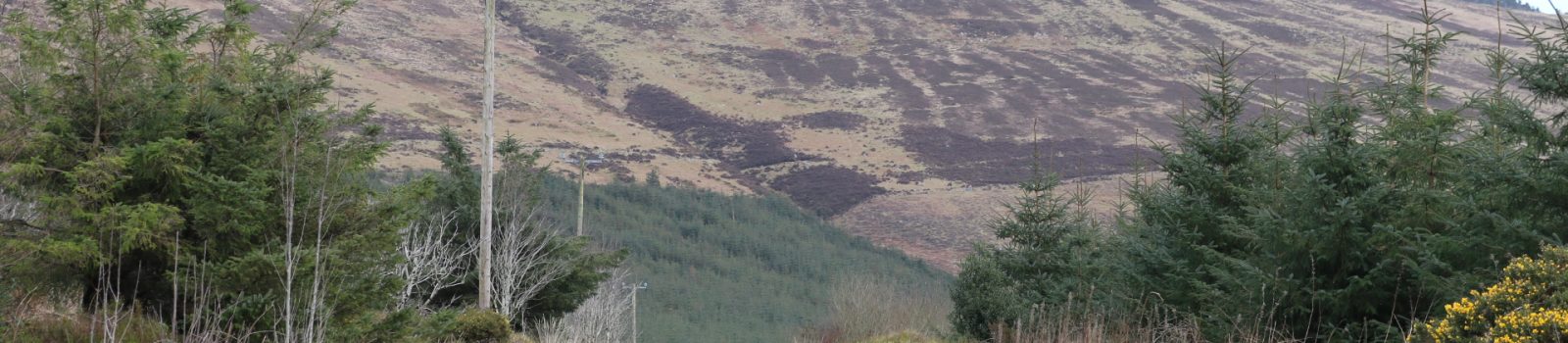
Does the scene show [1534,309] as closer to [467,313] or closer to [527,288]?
[467,313]

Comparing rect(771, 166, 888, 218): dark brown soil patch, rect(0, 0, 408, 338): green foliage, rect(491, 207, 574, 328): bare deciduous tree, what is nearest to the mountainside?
rect(771, 166, 888, 218): dark brown soil patch

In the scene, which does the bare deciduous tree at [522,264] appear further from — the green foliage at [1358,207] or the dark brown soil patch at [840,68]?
the dark brown soil patch at [840,68]

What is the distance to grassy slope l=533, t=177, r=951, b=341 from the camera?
58562 millimetres

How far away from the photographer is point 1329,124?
1056 centimetres

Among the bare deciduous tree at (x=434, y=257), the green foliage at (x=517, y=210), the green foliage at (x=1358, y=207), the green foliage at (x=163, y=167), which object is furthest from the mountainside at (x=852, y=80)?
the green foliage at (x=163, y=167)

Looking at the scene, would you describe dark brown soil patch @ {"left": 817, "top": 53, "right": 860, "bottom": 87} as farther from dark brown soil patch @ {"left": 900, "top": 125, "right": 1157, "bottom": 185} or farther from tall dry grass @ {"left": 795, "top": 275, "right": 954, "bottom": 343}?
tall dry grass @ {"left": 795, "top": 275, "right": 954, "bottom": 343}

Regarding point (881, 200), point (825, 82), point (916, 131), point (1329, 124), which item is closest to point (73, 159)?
point (1329, 124)

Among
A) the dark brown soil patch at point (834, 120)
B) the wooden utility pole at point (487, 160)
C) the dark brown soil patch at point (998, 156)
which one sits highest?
the wooden utility pole at point (487, 160)

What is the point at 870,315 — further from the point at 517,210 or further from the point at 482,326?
the point at 482,326

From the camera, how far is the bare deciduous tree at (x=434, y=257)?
22203 millimetres

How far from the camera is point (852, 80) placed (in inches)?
4210

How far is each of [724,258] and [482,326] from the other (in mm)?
55541

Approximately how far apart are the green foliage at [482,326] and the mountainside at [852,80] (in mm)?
51666

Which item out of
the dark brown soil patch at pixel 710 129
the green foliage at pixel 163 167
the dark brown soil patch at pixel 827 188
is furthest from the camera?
→ the dark brown soil patch at pixel 710 129
